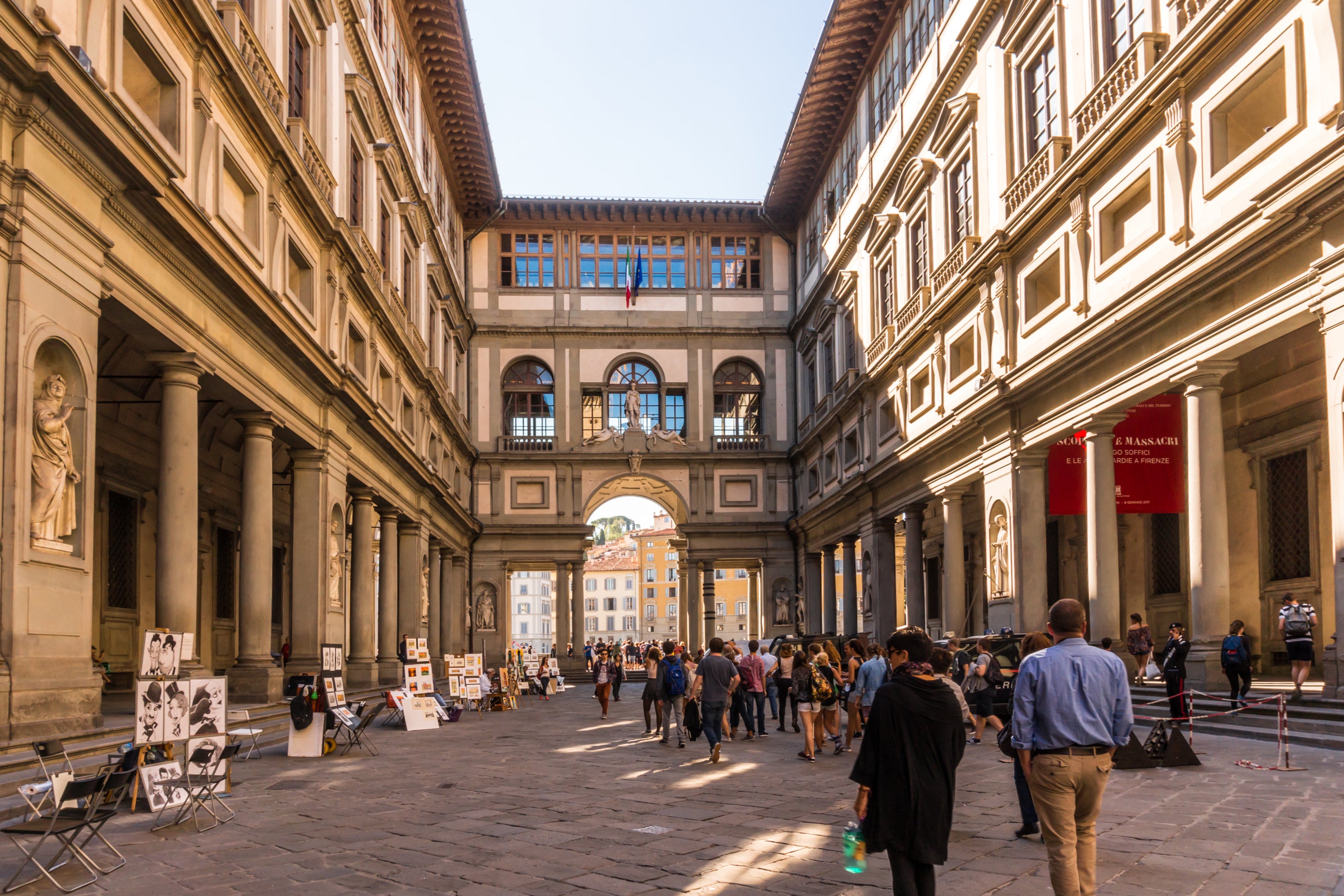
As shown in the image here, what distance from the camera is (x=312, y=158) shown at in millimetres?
22312

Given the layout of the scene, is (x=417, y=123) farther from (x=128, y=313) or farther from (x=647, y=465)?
(x=128, y=313)

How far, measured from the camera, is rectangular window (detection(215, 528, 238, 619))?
27.0 m

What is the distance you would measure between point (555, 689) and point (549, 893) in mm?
32666

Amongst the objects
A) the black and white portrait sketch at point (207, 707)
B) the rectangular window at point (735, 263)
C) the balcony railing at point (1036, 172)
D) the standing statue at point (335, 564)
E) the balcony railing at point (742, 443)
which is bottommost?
the black and white portrait sketch at point (207, 707)

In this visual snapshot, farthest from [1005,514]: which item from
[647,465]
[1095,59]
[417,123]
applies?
[647,465]

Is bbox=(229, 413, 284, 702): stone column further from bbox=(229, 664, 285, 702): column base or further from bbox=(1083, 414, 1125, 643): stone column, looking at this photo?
bbox=(1083, 414, 1125, 643): stone column

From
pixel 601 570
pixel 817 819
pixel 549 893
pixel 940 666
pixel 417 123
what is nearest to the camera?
pixel 549 893

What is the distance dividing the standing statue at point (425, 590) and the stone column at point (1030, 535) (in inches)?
708

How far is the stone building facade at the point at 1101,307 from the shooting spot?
1548 centimetres

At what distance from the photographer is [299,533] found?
22766 millimetres

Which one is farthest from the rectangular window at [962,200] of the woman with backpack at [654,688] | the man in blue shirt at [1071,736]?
the man in blue shirt at [1071,736]

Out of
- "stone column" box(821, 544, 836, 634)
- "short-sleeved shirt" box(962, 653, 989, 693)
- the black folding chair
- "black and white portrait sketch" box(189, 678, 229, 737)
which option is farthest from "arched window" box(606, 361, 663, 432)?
the black folding chair

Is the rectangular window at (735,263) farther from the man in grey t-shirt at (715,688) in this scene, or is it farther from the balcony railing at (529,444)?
the man in grey t-shirt at (715,688)

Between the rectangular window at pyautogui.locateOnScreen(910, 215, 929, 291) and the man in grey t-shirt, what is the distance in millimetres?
15785
